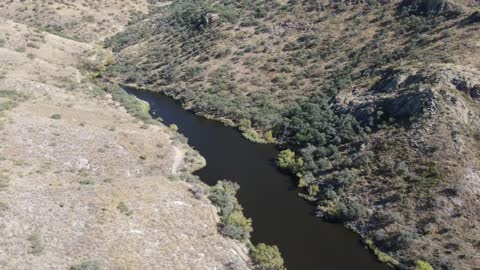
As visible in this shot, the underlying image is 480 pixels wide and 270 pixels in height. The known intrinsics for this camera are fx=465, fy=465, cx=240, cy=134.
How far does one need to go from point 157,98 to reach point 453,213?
61530 mm

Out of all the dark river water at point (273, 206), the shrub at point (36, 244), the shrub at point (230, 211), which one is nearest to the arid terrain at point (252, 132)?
the shrub at point (36, 244)

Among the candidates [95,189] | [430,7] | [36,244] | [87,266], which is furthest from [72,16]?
[87,266]

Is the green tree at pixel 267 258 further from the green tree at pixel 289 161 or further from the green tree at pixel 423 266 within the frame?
the green tree at pixel 289 161

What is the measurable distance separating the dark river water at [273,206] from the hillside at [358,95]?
215 centimetres

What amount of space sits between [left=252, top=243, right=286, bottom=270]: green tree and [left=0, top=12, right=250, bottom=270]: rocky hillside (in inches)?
42.4

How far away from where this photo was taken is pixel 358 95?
74125mm

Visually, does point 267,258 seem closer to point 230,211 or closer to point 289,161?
point 230,211

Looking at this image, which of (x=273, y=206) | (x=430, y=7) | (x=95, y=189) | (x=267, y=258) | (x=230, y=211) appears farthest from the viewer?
(x=430, y=7)

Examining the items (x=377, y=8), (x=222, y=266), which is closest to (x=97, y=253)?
(x=222, y=266)

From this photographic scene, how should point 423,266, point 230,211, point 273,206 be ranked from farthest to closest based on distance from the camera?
point 273,206
point 230,211
point 423,266

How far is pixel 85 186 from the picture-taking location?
5100 cm

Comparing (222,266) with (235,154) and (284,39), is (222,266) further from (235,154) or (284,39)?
(284,39)

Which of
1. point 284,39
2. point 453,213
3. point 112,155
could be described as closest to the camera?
point 453,213

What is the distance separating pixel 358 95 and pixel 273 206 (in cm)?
2825
